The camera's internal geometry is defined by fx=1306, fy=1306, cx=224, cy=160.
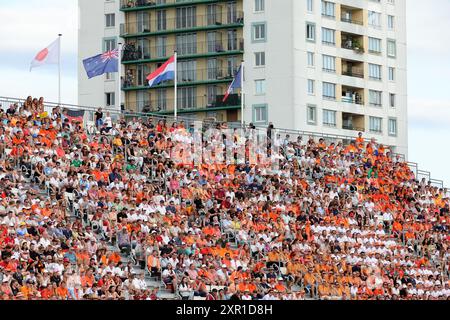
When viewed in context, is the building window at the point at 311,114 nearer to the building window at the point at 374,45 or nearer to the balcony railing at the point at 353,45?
the balcony railing at the point at 353,45

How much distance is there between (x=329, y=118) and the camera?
109 metres

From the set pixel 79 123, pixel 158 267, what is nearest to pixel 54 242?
pixel 158 267

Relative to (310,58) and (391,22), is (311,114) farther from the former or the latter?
(391,22)

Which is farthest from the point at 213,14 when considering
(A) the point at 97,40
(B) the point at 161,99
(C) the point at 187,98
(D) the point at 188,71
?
(A) the point at 97,40

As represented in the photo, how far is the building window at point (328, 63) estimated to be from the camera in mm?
109375

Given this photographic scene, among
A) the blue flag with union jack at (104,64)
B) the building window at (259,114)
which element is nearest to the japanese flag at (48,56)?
the blue flag with union jack at (104,64)

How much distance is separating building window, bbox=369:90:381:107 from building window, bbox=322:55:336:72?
5.24m

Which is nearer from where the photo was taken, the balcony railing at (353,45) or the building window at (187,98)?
the building window at (187,98)

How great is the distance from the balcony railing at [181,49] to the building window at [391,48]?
1400 cm

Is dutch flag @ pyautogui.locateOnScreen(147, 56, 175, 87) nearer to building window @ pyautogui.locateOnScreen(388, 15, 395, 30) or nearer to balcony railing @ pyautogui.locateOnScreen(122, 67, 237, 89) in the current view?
balcony railing @ pyautogui.locateOnScreen(122, 67, 237, 89)

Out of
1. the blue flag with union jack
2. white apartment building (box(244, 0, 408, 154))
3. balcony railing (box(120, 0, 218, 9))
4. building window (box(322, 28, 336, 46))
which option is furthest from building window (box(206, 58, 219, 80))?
the blue flag with union jack

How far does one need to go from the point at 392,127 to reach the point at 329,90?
8.49 meters

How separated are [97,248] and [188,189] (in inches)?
385

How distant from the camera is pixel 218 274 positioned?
151ft
